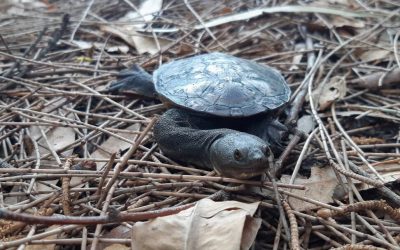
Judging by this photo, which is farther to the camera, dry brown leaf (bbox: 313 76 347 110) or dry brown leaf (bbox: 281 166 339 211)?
dry brown leaf (bbox: 313 76 347 110)

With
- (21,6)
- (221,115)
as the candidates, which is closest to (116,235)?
Answer: (221,115)

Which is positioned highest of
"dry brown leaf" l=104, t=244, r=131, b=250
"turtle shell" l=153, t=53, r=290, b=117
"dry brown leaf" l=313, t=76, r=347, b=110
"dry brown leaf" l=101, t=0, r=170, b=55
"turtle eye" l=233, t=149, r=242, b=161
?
"turtle shell" l=153, t=53, r=290, b=117

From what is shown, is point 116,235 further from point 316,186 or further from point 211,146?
point 316,186

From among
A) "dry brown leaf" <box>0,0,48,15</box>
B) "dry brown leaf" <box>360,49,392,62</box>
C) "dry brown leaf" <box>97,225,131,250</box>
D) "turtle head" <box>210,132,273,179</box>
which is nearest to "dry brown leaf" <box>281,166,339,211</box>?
"turtle head" <box>210,132,273,179</box>

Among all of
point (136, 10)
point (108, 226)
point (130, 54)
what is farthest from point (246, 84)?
point (136, 10)

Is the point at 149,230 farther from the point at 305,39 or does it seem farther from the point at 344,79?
the point at 305,39

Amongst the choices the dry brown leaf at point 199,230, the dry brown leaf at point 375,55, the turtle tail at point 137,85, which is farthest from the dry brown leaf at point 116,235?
the dry brown leaf at point 375,55

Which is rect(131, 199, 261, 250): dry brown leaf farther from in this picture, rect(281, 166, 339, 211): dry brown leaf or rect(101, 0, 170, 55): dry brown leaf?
rect(101, 0, 170, 55): dry brown leaf
